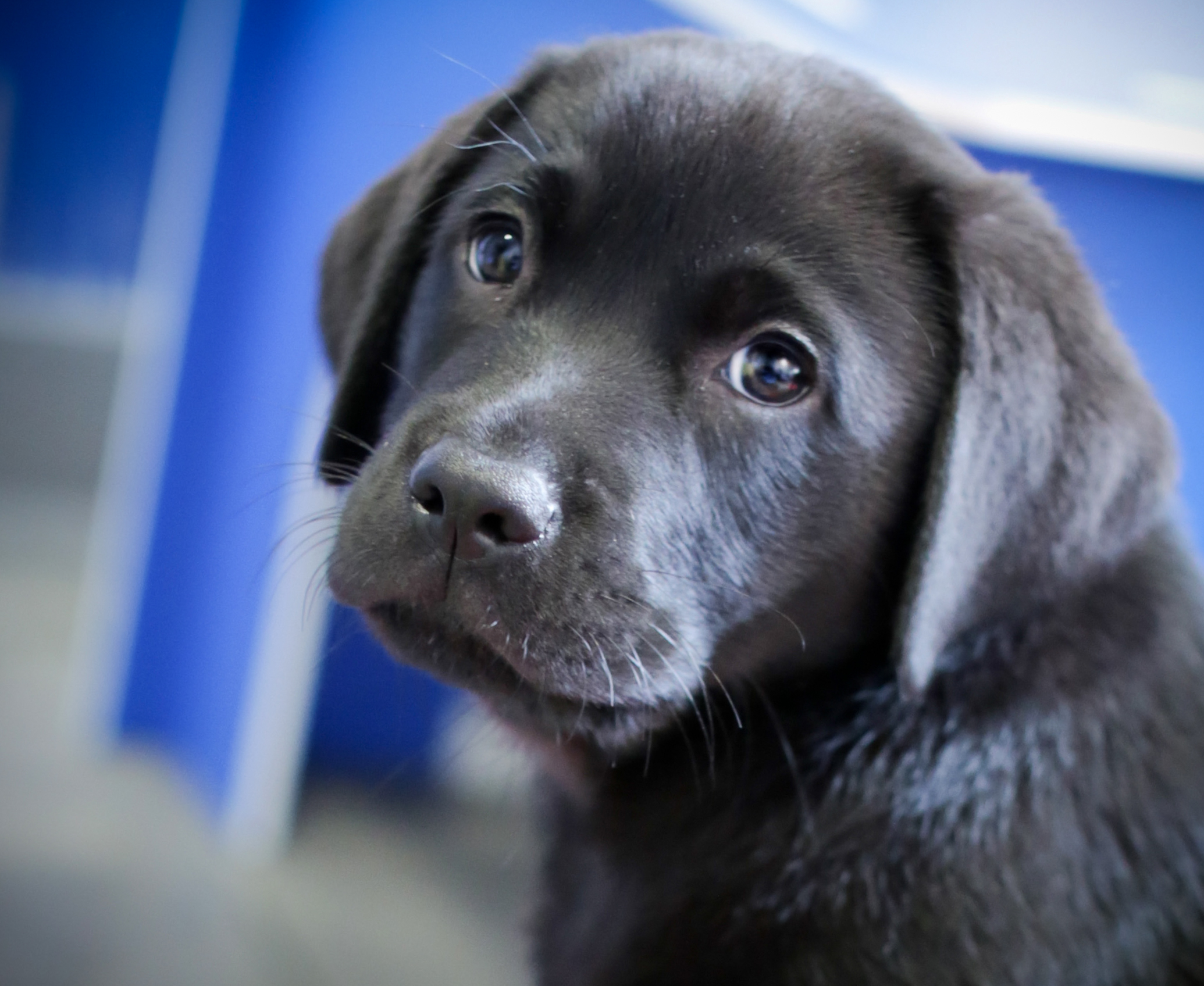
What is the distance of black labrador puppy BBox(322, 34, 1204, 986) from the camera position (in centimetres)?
123

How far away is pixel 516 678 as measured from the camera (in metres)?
1.17

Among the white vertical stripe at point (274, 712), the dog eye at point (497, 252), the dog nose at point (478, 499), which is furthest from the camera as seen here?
the white vertical stripe at point (274, 712)

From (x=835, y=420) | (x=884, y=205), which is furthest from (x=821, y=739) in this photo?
(x=884, y=205)

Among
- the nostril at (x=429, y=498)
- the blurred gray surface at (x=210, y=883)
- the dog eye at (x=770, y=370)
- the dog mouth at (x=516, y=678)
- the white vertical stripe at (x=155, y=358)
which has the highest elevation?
the dog eye at (x=770, y=370)

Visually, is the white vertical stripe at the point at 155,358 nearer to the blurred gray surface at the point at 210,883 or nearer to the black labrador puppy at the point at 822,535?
the blurred gray surface at the point at 210,883

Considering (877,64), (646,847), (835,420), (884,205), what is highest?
(877,64)

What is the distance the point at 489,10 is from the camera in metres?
2.97

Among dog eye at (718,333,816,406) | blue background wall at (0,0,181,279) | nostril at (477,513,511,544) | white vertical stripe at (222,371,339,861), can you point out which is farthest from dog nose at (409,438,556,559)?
blue background wall at (0,0,181,279)

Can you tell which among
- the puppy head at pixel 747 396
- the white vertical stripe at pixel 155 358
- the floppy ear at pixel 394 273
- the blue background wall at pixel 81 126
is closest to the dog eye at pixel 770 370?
the puppy head at pixel 747 396

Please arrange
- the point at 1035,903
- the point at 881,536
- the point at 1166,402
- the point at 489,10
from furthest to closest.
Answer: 1. the point at 489,10
2. the point at 1166,402
3. the point at 881,536
4. the point at 1035,903

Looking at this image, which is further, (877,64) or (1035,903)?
(877,64)

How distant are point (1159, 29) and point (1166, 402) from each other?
88 cm

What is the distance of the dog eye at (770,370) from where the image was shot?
129cm

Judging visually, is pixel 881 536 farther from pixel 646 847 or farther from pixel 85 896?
pixel 85 896
